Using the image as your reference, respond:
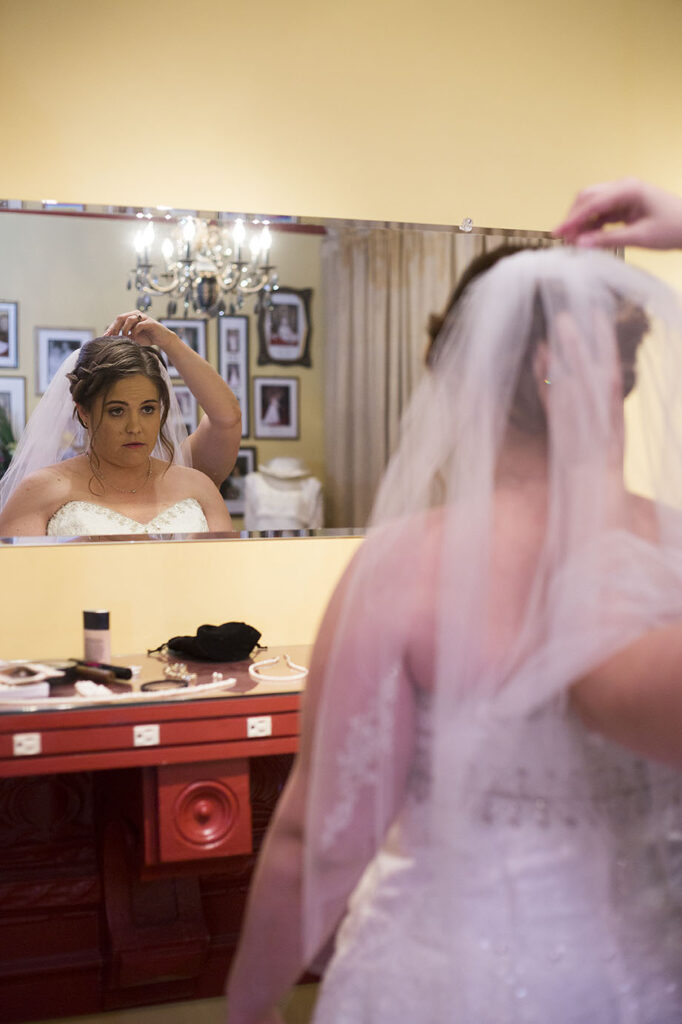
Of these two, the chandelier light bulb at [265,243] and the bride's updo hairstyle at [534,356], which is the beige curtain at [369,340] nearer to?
the chandelier light bulb at [265,243]

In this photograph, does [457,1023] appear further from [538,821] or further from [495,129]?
[495,129]

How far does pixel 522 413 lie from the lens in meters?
1.05

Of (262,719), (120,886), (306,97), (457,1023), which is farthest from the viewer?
(306,97)

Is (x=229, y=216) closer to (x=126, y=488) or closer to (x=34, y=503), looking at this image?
(x=126, y=488)

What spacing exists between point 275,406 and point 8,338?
695mm

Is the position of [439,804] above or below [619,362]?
below

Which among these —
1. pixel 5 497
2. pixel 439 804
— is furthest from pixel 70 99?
pixel 439 804

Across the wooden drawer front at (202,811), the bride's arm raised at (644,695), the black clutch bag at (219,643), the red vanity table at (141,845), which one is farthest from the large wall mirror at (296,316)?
the bride's arm raised at (644,695)

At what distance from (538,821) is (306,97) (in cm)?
222

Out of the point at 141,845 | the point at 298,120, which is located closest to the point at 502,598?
the point at 141,845

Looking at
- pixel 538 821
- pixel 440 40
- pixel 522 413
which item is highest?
pixel 440 40

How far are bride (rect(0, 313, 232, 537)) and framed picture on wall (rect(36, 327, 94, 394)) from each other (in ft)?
0.06

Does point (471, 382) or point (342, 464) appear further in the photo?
point (342, 464)

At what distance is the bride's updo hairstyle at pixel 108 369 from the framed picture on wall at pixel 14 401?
12cm
